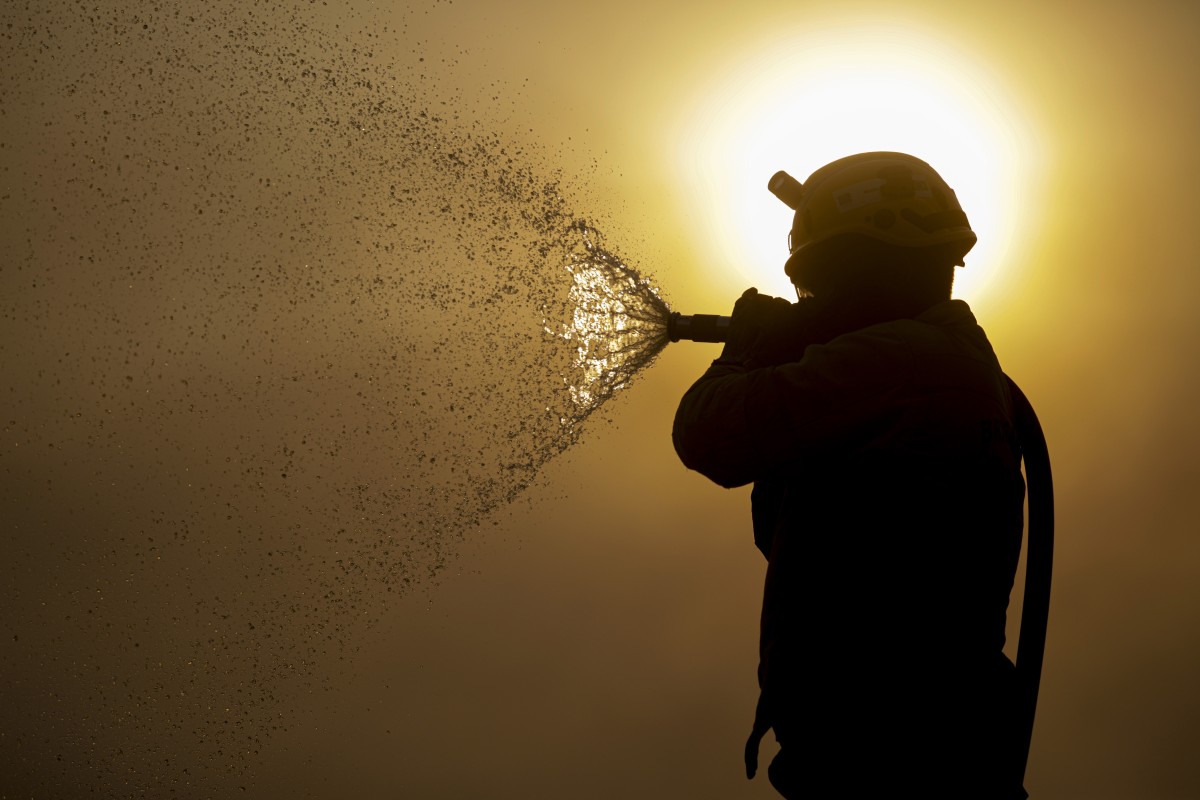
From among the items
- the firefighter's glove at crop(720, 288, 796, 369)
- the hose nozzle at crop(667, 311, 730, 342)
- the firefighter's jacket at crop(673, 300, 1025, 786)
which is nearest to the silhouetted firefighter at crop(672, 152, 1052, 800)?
the firefighter's jacket at crop(673, 300, 1025, 786)

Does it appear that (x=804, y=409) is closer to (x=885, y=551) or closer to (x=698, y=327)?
(x=885, y=551)

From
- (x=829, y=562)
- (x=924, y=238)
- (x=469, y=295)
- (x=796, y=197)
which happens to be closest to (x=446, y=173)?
(x=469, y=295)

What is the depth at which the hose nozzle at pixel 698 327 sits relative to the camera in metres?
3.82

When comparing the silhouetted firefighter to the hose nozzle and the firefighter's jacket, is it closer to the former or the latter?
the firefighter's jacket

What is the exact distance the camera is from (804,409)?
9.62ft

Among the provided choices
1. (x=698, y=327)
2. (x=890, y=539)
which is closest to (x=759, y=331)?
(x=698, y=327)

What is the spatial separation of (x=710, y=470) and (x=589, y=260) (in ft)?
7.64

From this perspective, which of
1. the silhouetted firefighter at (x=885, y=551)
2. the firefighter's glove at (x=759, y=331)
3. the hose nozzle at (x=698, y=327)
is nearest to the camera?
the silhouetted firefighter at (x=885, y=551)

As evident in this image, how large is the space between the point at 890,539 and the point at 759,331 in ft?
2.75

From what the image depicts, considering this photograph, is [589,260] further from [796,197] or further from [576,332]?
[796,197]

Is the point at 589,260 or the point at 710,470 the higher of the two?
the point at 589,260

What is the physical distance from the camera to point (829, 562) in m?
2.98

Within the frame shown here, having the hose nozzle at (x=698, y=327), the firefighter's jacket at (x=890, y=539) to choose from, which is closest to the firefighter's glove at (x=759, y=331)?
the hose nozzle at (x=698, y=327)

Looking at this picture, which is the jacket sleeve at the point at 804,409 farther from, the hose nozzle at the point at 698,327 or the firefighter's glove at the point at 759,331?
the hose nozzle at the point at 698,327
